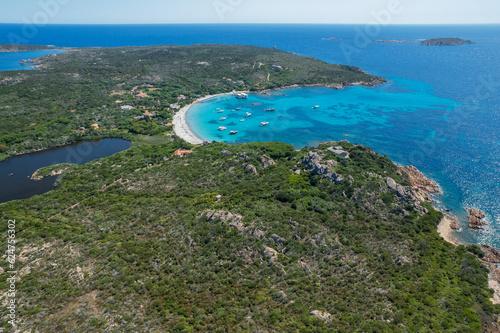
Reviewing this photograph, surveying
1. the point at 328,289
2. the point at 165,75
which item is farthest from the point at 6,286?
the point at 165,75

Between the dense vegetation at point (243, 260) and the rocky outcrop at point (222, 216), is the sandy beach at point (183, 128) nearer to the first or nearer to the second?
the dense vegetation at point (243, 260)

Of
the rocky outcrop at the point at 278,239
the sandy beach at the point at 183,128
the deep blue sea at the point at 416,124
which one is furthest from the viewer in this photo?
→ the sandy beach at the point at 183,128

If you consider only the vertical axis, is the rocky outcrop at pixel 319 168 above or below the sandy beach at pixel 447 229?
above

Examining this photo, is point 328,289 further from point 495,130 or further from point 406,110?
point 406,110

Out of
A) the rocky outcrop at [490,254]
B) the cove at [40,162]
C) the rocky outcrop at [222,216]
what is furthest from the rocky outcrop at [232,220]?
the cove at [40,162]

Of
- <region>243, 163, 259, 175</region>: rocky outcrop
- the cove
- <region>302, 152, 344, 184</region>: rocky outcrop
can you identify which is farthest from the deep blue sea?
<region>243, 163, 259, 175</region>: rocky outcrop

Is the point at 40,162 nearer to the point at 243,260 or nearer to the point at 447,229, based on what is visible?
the point at 243,260
